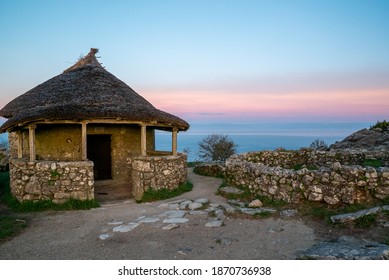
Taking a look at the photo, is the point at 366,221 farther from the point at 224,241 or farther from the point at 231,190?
the point at 231,190

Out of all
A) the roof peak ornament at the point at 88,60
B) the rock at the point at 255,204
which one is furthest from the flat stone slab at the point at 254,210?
the roof peak ornament at the point at 88,60

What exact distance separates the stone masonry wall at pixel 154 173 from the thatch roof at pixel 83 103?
1.35m

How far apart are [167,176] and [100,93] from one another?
4261mm

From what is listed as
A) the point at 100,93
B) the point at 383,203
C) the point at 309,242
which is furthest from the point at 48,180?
the point at 383,203

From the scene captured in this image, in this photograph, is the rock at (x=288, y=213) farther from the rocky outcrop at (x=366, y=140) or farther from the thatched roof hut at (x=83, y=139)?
the rocky outcrop at (x=366, y=140)

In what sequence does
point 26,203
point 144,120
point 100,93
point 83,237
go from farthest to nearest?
1. point 100,93
2. point 144,120
3. point 26,203
4. point 83,237

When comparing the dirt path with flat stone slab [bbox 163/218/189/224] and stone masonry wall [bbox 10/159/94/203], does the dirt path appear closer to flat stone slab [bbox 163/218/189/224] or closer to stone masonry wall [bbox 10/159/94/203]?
flat stone slab [bbox 163/218/189/224]

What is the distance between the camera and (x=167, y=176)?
414 inches

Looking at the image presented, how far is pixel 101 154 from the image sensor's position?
13.3m

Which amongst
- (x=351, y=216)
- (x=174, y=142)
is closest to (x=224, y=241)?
(x=351, y=216)

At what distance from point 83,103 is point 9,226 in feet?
15.7

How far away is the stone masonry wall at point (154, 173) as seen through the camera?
1012 centimetres
